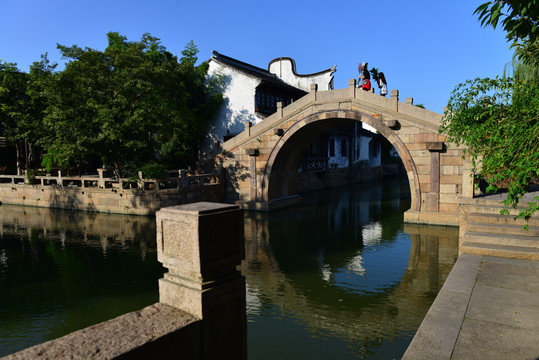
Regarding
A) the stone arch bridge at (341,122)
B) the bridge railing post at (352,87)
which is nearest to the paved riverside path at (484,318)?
A: the stone arch bridge at (341,122)

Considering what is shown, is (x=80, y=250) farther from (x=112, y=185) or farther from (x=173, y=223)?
(x=173, y=223)

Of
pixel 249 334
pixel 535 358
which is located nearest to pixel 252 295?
pixel 249 334

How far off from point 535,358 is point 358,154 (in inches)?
1343

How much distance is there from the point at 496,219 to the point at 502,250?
158cm

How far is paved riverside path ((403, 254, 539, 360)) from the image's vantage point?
14.1ft

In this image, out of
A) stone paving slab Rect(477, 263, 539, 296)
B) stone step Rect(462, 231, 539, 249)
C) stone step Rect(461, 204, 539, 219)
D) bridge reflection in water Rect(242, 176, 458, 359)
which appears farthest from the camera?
stone step Rect(461, 204, 539, 219)

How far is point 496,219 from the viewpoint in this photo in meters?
9.28

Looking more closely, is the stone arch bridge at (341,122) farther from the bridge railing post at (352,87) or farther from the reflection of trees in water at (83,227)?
the reflection of trees in water at (83,227)

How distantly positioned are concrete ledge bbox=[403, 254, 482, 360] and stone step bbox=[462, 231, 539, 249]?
1681 millimetres

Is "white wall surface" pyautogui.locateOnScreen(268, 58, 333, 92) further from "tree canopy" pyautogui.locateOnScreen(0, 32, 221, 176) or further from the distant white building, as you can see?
"tree canopy" pyautogui.locateOnScreen(0, 32, 221, 176)

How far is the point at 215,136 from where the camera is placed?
2773cm

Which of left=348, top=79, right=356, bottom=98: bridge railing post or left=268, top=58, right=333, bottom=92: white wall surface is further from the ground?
left=268, top=58, right=333, bottom=92: white wall surface

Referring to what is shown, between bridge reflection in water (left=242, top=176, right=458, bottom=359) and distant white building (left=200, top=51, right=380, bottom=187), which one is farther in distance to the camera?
distant white building (left=200, top=51, right=380, bottom=187)

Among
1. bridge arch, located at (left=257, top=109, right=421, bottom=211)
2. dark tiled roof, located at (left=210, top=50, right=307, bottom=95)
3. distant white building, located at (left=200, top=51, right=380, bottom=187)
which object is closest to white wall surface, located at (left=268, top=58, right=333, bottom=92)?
distant white building, located at (left=200, top=51, right=380, bottom=187)
